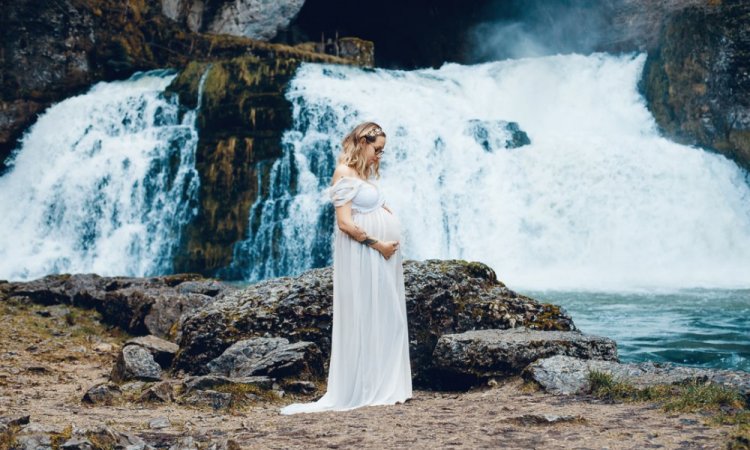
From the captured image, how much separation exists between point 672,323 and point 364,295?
27.1ft

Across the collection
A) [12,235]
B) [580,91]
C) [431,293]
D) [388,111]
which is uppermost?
[580,91]

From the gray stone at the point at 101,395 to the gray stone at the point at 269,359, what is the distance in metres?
0.88

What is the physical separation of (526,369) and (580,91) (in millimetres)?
23709

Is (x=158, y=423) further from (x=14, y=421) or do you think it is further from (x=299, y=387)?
(x=299, y=387)

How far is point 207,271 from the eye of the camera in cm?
2136

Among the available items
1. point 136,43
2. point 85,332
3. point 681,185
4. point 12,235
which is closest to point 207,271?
point 12,235

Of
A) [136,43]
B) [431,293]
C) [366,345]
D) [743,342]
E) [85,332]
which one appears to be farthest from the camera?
[136,43]

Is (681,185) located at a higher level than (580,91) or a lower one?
lower

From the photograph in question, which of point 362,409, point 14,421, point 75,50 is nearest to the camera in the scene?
point 14,421

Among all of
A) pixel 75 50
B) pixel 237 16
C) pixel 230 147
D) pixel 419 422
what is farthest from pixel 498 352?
pixel 237 16

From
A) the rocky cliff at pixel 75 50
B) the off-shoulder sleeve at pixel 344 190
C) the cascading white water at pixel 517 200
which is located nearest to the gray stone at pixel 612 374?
the off-shoulder sleeve at pixel 344 190

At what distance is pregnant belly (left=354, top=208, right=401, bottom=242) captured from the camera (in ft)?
18.3

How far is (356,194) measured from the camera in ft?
18.1

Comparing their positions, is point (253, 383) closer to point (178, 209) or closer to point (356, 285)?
point (356, 285)
